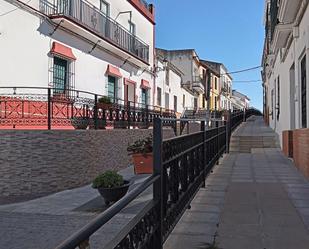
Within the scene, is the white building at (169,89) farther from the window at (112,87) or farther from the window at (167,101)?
the window at (112,87)

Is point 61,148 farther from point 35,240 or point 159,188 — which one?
point 159,188

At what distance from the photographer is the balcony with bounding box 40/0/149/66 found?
12.4 m

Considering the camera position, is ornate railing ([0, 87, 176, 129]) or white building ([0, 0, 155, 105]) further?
white building ([0, 0, 155, 105])

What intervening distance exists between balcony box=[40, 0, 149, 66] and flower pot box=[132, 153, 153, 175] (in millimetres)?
5041

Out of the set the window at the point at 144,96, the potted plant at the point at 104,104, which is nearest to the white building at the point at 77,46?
the window at the point at 144,96

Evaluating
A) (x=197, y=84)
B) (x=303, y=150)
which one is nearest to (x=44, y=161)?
(x=303, y=150)

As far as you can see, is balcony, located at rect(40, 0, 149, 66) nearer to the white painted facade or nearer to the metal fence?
the white painted facade

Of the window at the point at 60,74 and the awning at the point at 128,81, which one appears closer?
the window at the point at 60,74

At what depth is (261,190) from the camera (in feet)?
22.8

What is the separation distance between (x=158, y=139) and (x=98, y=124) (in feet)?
25.6

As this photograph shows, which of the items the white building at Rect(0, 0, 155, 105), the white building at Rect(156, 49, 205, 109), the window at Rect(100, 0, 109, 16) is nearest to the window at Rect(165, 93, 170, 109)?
the white building at Rect(0, 0, 155, 105)

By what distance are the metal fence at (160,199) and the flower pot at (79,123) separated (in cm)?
537

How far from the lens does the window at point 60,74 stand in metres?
12.7

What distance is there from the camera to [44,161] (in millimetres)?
8648
